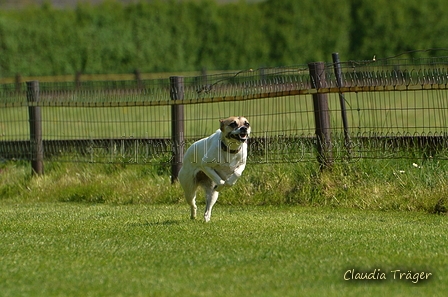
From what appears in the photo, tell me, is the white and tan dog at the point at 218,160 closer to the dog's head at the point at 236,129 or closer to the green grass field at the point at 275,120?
the dog's head at the point at 236,129

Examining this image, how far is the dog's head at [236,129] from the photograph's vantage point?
8.79 metres

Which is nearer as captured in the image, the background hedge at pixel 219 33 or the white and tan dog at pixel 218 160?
the white and tan dog at pixel 218 160

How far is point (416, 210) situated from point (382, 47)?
28.6m

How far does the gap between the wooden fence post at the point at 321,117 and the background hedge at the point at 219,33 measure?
2670 cm

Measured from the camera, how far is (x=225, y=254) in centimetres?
718

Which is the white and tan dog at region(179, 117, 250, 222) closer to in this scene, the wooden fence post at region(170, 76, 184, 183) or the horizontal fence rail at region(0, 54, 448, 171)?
the horizontal fence rail at region(0, 54, 448, 171)

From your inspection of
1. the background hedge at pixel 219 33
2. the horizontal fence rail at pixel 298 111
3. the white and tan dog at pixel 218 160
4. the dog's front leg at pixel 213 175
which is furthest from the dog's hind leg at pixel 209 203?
the background hedge at pixel 219 33

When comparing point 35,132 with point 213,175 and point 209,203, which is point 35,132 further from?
point 213,175

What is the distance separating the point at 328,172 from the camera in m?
11.2

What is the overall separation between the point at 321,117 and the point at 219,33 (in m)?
27.4

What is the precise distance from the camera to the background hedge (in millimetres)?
37375

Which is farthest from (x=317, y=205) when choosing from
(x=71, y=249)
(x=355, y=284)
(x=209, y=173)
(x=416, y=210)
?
(x=355, y=284)

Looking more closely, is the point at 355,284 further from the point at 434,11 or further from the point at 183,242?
the point at 434,11

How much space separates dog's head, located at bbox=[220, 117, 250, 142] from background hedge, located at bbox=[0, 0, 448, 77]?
95.8 ft
